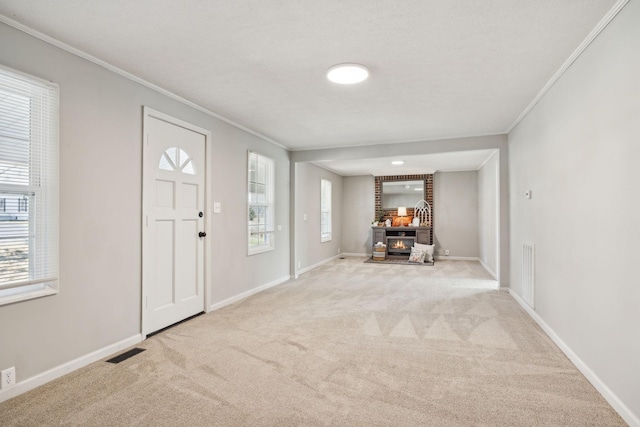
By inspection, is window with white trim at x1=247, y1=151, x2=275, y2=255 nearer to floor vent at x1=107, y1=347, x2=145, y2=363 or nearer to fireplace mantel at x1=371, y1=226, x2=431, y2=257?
floor vent at x1=107, y1=347, x2=145, y2=363

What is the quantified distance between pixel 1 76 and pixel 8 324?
1.56m

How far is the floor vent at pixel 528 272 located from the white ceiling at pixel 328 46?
1617 millimetres

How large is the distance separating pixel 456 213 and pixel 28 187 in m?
8.61

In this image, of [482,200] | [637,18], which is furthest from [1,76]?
[482,200]

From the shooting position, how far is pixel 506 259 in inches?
201

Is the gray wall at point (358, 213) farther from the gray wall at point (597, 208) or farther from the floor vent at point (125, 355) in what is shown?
the floor vent at point (125, 355)

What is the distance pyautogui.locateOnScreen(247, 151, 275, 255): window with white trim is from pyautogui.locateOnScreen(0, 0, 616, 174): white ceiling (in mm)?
1313

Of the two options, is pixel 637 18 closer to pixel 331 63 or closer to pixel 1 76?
pixel 331 63

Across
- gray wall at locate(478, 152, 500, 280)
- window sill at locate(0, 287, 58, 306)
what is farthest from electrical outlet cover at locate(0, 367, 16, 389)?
gray wall at locate(478, 152, 500, 280)

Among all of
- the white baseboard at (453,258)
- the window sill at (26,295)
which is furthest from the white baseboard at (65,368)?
the white baseboard at (453,258)

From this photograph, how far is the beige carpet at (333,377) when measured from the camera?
6.57 feet

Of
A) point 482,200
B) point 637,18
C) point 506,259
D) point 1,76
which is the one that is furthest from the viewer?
point 482,200

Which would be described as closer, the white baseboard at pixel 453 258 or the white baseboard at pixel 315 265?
the white baseboard at pixel 315 265

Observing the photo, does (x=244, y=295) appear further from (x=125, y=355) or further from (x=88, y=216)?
(x=88, y=216)
